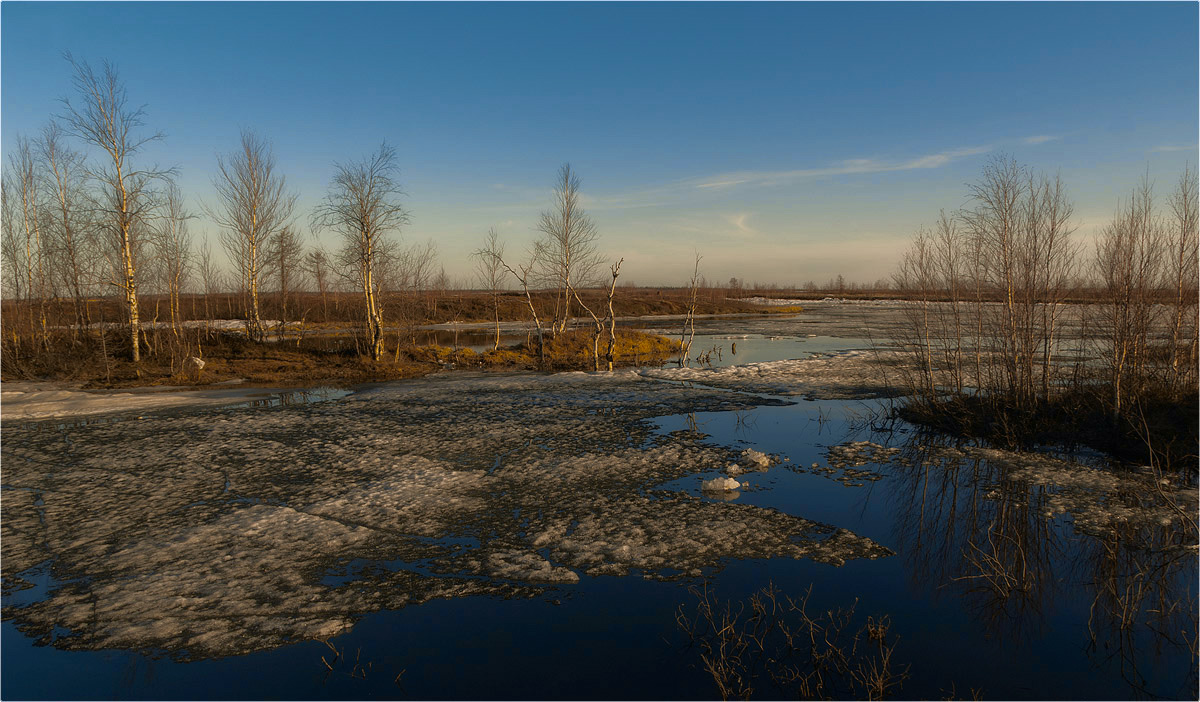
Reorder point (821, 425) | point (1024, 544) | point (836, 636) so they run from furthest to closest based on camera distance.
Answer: point (821, 425)
point (1024, 544)
point (836, 636)

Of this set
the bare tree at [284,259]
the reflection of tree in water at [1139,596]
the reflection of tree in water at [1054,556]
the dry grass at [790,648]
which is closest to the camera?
the dry grass at [790,648]

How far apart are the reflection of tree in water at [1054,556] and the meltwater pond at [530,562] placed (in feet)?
0.14

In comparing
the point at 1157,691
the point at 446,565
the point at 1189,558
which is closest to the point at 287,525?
the point at 446,565

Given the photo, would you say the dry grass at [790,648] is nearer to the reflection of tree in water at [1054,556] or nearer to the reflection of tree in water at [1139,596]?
the reflection of tree in water at [1054,556]

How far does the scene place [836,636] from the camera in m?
5.49

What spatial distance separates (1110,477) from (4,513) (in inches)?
649

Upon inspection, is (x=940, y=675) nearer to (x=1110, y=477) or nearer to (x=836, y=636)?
(x=836, y=636)

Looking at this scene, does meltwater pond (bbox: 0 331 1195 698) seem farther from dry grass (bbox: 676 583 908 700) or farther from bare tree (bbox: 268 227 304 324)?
bare tree (bbox: 268 227 304 324)

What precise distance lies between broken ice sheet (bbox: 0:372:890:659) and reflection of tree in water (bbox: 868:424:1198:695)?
117cm

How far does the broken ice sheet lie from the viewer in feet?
19.8

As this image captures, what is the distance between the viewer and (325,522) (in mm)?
8117

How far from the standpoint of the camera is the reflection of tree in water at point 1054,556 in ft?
18.3

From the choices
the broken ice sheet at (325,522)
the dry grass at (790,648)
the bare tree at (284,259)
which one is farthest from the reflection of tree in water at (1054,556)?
the bare tree at (284,259)

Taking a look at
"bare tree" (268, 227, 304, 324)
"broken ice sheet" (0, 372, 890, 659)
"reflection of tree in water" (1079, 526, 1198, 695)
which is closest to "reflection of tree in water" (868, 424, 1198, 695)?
"reflection of tree in water" (1079, 526, 1198, 695)
